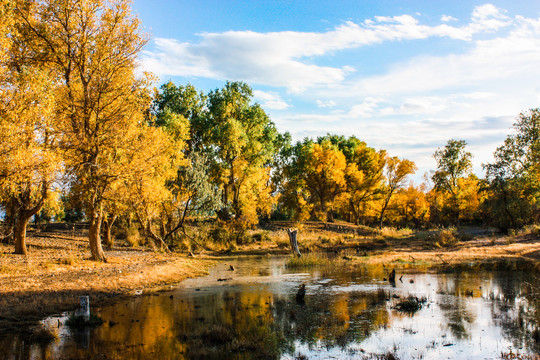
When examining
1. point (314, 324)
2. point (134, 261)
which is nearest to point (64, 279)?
point (134, 261)

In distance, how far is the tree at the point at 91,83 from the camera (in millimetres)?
22219

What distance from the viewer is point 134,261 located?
25.0m

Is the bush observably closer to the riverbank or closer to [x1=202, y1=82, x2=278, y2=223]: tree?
[x1=202, y1=82, x2=278, y2=223]: tree

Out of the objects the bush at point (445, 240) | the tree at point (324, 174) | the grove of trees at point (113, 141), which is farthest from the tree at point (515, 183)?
the tree at point (324, 174)

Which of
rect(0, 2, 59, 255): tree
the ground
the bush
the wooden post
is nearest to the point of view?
the wooden post

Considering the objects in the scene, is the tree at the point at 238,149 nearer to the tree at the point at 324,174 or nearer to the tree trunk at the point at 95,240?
the tree at the point at 324,174

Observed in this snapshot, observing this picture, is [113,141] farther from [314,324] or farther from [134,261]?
[314,324]

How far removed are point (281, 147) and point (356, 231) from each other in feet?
64.8

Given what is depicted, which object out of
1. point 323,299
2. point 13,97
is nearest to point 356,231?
point 323,299

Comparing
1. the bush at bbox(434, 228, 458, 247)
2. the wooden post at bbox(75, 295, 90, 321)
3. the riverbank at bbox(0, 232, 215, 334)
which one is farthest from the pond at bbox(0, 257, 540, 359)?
the bush at bbox(434, 228, 458, 247)

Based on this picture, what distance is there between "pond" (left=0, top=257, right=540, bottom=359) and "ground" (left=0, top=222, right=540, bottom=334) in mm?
1430

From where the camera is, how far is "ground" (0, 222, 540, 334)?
46.6 feet

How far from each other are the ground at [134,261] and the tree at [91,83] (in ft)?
11.5

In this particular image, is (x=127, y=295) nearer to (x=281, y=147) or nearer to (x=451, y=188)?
(x=281, y=147)
